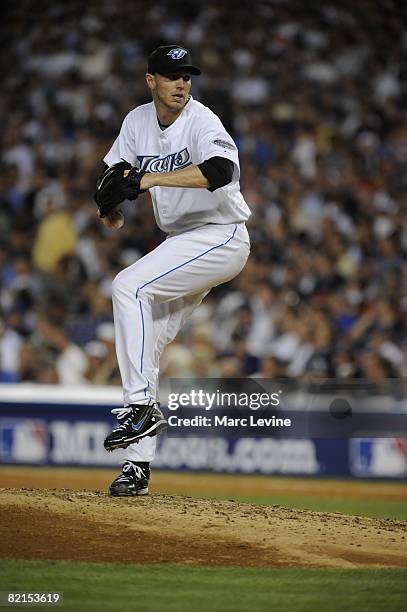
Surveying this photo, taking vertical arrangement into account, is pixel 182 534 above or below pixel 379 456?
below

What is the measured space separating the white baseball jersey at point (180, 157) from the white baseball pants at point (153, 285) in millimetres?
72

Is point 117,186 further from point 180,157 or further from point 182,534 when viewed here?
point 182,534

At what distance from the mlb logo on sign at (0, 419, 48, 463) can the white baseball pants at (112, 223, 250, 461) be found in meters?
4.37

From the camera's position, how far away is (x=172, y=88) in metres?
5.19

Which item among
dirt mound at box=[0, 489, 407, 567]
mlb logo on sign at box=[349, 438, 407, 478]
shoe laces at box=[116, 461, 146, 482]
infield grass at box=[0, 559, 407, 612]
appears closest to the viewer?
infield grass at box=[0, 559, 407, 612]

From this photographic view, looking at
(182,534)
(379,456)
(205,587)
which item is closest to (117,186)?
(182,534)

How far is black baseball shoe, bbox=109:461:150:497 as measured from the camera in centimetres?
538

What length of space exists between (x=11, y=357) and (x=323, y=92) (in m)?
5.12

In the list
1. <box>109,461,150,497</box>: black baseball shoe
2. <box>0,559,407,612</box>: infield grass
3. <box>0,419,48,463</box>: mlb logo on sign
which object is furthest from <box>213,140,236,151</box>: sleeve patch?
<box>0,419,48,463</box>: mlb logo on sign

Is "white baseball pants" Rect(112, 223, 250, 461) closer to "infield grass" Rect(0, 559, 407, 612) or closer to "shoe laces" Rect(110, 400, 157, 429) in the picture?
"shoe laces" Rect(110, 400, 157, 429)

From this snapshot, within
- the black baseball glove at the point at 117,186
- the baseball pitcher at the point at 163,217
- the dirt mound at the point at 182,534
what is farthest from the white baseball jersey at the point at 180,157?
the dirt mound at the point at 182,534

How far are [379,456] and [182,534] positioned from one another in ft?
14.7

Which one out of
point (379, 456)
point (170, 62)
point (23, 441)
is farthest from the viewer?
point (23, 441)

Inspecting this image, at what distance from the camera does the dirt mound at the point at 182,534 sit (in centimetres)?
466
